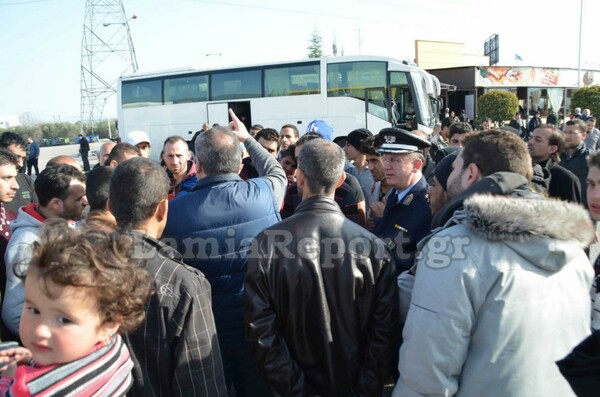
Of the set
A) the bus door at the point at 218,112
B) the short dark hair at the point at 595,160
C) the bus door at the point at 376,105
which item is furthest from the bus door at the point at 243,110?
the short dark hair at the point at 595,160

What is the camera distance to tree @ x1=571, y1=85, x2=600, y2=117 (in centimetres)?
2300

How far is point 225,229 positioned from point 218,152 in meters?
0.52

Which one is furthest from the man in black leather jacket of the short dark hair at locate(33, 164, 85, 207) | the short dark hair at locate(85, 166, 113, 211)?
the short dark hair at locate(33, 164, 85, 207)

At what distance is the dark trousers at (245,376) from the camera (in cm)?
287

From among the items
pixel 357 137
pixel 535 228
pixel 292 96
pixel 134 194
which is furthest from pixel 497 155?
pixel 292 96

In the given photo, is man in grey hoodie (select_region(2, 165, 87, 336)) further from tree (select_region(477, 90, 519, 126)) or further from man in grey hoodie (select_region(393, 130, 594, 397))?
tree (select_region(477, 90, 519, 126))

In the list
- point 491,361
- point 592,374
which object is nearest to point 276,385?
point 491,361

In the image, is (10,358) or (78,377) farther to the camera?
(10,358)

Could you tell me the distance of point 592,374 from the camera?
1.48m

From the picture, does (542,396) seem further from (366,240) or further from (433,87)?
(433,87)

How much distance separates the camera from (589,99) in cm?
2333

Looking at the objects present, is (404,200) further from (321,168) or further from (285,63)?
(285,63)

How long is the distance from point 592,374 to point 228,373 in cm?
205

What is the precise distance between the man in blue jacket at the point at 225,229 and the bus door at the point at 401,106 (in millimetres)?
13361
